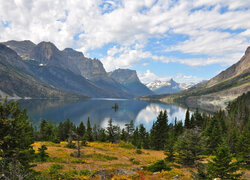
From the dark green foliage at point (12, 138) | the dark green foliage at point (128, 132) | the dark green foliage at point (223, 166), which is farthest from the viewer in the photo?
the dark green foliage at point (128, 132)

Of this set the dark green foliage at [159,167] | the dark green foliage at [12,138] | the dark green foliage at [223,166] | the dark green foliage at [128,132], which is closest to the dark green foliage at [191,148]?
the dark green foliage at [159,167]

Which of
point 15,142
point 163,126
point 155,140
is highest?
point 15,142

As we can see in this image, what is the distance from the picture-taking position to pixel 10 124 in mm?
15453

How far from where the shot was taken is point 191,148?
1057 inches

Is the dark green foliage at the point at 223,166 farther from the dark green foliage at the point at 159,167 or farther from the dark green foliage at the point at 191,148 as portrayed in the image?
the dark green foliage at the point at 191,148

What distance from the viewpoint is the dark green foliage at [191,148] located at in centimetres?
2659

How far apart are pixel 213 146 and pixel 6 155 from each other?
53.7m

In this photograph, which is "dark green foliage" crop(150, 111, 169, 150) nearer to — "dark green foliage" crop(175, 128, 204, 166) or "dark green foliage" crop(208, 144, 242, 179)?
"dark green foliage" crop(175, 128, 204, 166)

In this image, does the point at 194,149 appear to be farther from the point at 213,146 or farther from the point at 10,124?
the point at 213,146

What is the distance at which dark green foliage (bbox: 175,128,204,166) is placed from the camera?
26.6 m

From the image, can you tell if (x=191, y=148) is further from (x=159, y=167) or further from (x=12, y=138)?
(x=12, y=138)

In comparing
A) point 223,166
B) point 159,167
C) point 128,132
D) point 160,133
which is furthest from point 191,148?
point 128,132

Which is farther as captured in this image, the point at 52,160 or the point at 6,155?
the point at 52,160

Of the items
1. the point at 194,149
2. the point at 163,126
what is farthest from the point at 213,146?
the point at 194,149
